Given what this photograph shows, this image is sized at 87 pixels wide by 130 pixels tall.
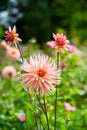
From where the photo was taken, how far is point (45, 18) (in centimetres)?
1467

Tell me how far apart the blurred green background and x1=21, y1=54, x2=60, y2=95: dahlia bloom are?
12.0 meters

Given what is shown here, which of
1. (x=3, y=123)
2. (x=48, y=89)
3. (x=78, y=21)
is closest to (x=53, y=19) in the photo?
(x=78, y=21)

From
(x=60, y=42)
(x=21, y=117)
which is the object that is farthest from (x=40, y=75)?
(x=21, y=117)

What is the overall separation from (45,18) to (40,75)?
42.7 feet

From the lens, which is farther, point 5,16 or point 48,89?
point 5,16

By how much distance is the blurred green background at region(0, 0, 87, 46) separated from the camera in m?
14.4

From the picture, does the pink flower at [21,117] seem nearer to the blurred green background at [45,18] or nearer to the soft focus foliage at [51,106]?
the soft focus foliage at [51,106]

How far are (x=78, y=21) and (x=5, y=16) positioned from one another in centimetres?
239

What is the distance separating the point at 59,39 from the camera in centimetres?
188

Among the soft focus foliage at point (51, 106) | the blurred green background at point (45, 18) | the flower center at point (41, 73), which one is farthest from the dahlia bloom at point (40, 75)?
the blurred green background at point (45, 18)

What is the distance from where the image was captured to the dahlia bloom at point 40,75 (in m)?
1.73

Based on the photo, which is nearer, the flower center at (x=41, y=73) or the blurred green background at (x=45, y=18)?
the flower center at (x=41, y=73)

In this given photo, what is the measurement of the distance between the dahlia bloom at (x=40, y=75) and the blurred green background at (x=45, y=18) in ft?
39.4

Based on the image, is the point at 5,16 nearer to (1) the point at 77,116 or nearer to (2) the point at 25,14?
(2) the point at 25,14
